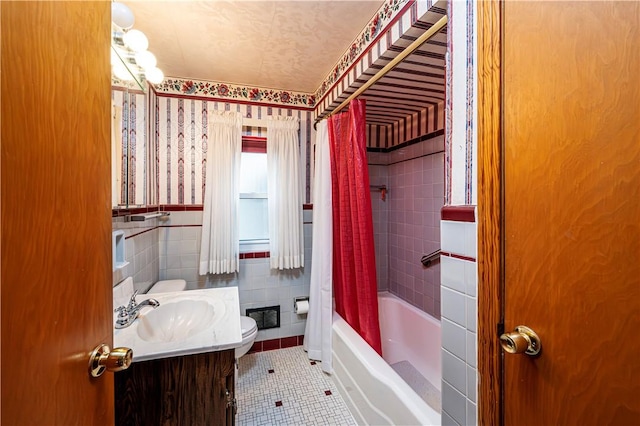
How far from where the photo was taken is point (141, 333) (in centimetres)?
117

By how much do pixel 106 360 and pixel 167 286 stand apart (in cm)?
154

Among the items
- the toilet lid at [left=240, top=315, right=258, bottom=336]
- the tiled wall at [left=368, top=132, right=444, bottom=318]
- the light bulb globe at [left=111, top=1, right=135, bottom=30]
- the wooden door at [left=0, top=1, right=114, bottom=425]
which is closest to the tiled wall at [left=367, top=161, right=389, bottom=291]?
the tiled wall at [left=368, top=132, right=444, bottom=318]

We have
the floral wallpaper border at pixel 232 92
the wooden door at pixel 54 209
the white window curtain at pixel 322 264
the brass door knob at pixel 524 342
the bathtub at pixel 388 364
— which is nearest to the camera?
the wooden door at pixel 54 209

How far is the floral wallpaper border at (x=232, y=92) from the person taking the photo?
7.07 feet

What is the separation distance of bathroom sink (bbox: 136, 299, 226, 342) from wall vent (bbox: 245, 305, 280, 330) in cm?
94

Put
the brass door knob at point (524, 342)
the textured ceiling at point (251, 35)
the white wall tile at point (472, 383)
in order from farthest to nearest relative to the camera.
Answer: the textured ceiling at point (251, 35)
the white wall tile at point (472, 383)
the brass door knob at point (524, 342)

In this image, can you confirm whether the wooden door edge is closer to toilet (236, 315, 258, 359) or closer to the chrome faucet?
the chrome faucet

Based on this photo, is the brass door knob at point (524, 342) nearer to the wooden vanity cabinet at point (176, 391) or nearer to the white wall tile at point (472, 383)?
the white wall tile at point (472, 383)

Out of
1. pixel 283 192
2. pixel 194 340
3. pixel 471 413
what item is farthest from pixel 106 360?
pixel 283 192

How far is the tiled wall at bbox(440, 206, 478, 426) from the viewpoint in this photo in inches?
33.1

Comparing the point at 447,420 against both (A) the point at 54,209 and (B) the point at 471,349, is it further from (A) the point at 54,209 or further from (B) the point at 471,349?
(A) the point at 54,209

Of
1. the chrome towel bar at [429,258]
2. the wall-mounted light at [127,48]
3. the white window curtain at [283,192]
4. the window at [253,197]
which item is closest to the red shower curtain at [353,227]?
the white window curtain at [283,192]

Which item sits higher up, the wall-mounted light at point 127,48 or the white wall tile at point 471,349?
the wall-mounted light at point 127,48

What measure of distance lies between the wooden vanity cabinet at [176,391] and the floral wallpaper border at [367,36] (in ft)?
5.46
